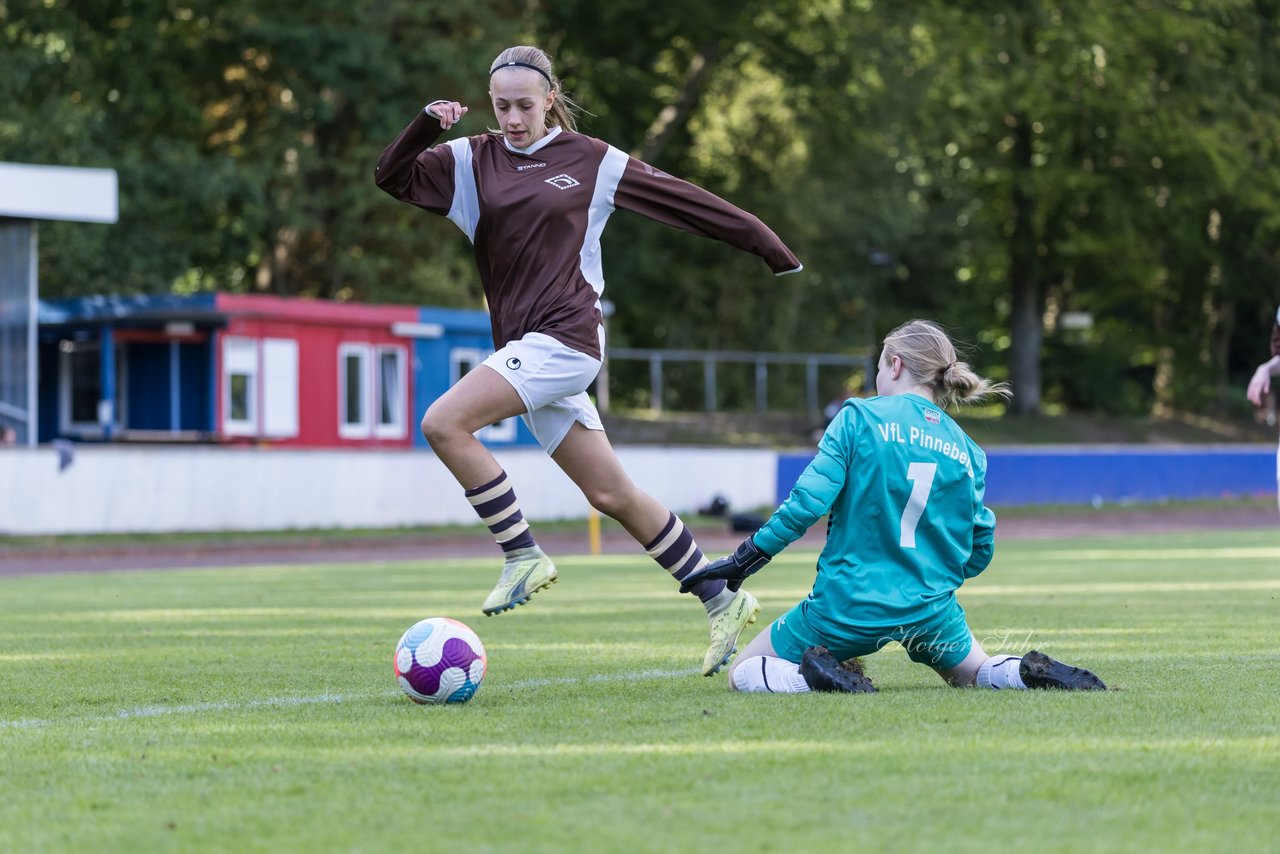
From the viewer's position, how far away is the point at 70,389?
30.9 metres

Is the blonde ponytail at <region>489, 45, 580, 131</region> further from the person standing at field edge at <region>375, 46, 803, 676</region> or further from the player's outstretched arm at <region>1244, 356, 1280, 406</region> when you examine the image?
the player's outstretched arm at <region>1244, 356, 1280, 406</region>

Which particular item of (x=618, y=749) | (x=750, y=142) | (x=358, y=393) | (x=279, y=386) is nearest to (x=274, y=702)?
(x=618, y=749)

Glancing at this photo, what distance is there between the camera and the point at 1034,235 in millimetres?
47500

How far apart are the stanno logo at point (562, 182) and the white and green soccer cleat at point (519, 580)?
1.36 metres

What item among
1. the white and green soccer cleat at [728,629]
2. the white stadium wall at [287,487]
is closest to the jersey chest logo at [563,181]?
the white and green soccer cleat at [728,629]

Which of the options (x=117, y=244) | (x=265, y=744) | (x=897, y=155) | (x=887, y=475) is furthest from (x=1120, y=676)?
(x=897, y=155)

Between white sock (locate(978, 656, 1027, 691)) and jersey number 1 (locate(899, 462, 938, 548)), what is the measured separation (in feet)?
1.75

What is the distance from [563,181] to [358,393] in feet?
81.2

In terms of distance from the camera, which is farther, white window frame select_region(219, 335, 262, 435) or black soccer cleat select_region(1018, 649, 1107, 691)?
white window frame select_region(219, 335, 262, 435)

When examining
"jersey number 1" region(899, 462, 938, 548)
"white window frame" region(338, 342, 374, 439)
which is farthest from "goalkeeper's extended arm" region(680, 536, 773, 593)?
"white window frame" region(338, 342, 374, 439)

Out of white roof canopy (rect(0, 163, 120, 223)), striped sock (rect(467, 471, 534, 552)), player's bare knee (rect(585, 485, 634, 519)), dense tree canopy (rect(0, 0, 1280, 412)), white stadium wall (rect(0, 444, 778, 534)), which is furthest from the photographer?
dense tree canopy (rect(0, 0, 1280, 412))

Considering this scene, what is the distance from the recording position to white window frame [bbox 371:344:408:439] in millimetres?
31469

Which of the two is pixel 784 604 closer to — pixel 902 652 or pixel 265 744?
pixel 902 652

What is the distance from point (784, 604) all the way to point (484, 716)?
6104 mm
